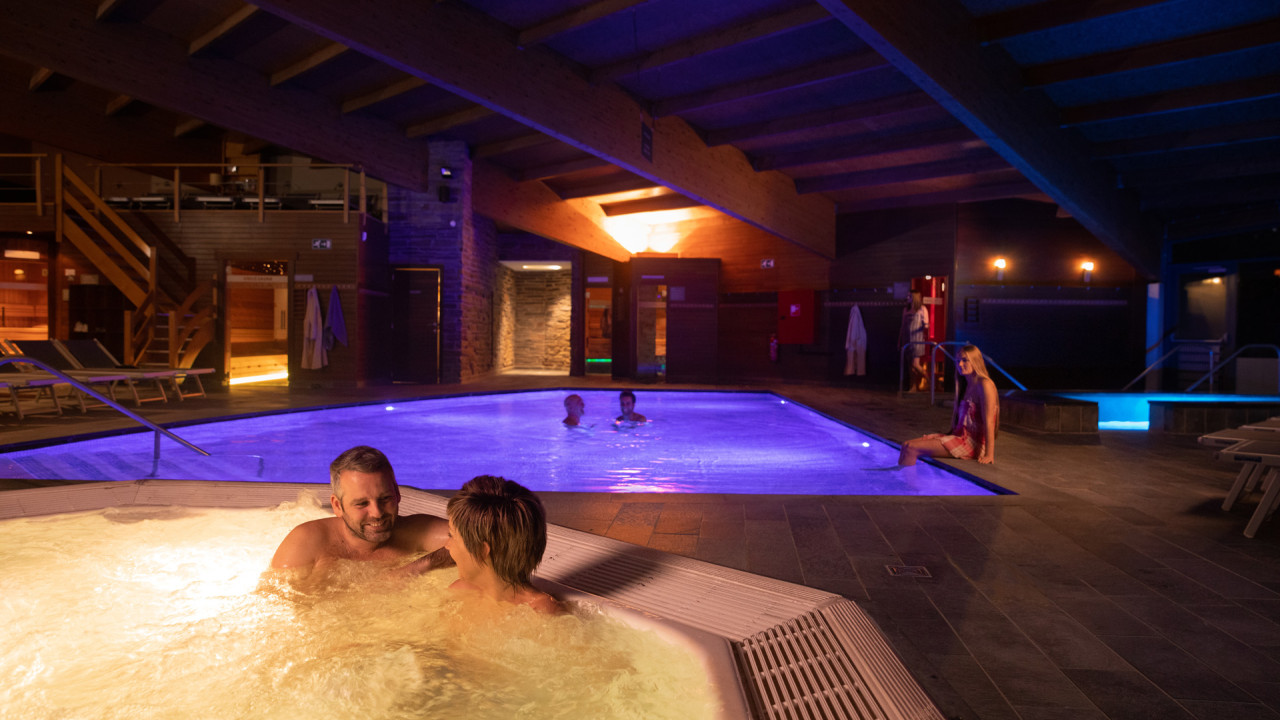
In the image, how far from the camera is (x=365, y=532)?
90.4 inches

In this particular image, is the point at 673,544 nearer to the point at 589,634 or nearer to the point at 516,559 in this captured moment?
the point at 589,634

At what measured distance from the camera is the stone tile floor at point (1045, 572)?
5.82 feet

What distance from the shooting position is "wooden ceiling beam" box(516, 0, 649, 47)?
559 centimetres

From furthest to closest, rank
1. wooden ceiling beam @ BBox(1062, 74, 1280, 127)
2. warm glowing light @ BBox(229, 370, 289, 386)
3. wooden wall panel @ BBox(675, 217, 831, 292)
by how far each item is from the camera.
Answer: warm glowing light @ BBox(229, 370, 289, 386)
wooden wall panel @ BBox(675, 217, 831, 292)
wooden ceiling beam @ BBox(1062, 74, 1280, 127)

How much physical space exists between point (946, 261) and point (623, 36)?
23.6ft

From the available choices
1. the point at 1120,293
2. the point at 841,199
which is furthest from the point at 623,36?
the point at 1120,293

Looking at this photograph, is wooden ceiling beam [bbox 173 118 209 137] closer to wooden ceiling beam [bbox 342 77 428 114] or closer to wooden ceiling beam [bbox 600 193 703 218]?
wooden ceiling beam [bbox 342 77 428 114]

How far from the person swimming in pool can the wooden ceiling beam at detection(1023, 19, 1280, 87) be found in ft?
20.9

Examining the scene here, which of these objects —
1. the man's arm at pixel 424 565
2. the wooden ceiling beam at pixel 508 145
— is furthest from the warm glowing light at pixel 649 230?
the man's arm at pixel 424 565

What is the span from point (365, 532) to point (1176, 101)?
7.62 metres

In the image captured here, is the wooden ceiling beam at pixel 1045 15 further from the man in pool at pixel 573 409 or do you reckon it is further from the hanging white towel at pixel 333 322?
the hanging white towel at pixel 333 322

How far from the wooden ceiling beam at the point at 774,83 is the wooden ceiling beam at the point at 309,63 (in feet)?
11.5

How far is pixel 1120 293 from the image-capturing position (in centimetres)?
1116

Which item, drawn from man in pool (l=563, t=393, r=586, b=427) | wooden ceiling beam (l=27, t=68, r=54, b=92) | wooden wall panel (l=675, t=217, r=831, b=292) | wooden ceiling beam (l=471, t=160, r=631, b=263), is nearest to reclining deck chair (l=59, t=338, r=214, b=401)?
man in pool (l=563, t=393, r=586, b=427)
